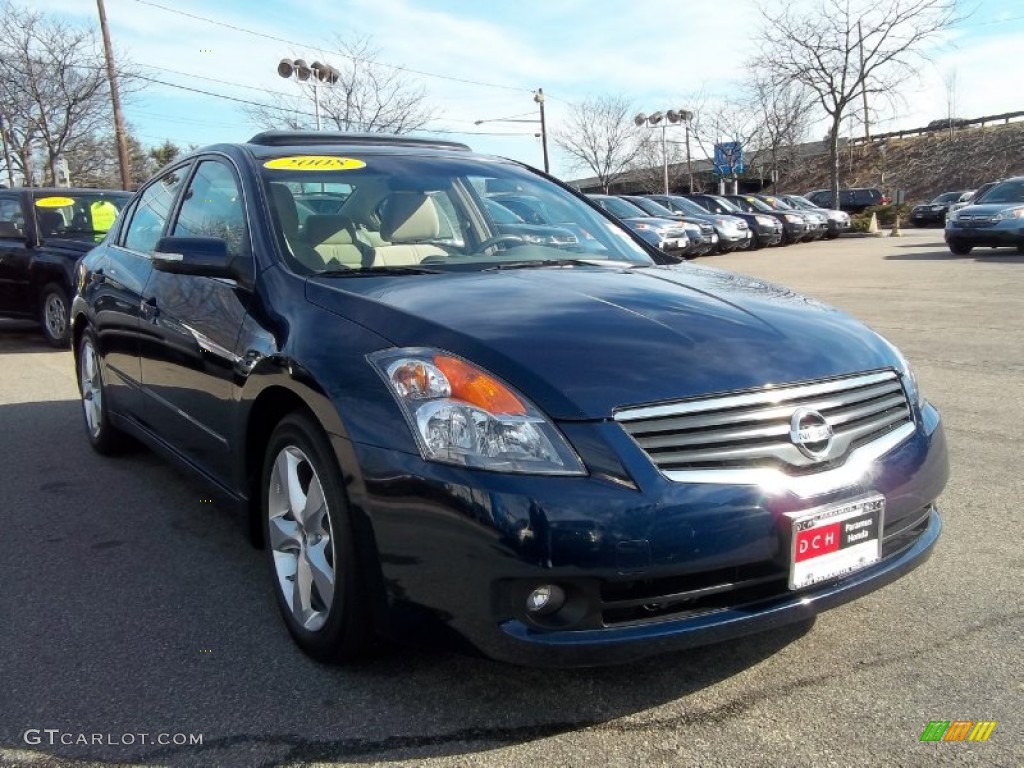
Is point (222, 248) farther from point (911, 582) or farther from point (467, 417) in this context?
point (911, 582)

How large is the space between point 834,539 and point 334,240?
2.01 m

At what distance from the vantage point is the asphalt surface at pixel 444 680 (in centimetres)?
226

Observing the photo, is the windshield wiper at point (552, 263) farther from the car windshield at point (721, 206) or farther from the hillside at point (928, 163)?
the hillside at point (928, 163)

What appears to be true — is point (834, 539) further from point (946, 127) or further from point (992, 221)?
point (946, 127)

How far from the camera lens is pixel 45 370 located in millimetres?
8211

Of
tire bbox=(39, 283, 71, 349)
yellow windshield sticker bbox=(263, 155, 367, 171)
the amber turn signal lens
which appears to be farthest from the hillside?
the amber turn signal lens

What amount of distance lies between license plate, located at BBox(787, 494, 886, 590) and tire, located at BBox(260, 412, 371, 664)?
1159mm

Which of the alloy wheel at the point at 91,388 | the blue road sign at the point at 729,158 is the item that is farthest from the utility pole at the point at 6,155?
the blue road sign at the point at 729,158

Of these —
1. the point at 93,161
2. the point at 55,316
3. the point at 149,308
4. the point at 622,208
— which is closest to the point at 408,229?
the point at 149,308

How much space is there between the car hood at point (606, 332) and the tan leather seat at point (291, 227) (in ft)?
0.74

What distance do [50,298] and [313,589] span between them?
8.04 m

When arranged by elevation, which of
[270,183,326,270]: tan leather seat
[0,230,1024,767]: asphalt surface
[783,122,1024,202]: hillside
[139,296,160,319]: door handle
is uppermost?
[783,122,1024,202]: hillside

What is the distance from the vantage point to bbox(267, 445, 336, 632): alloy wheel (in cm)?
264

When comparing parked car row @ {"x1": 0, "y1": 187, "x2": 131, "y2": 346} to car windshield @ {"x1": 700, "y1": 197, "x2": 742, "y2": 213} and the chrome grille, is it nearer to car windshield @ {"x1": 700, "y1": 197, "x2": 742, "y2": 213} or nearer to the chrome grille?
the chrome grille
